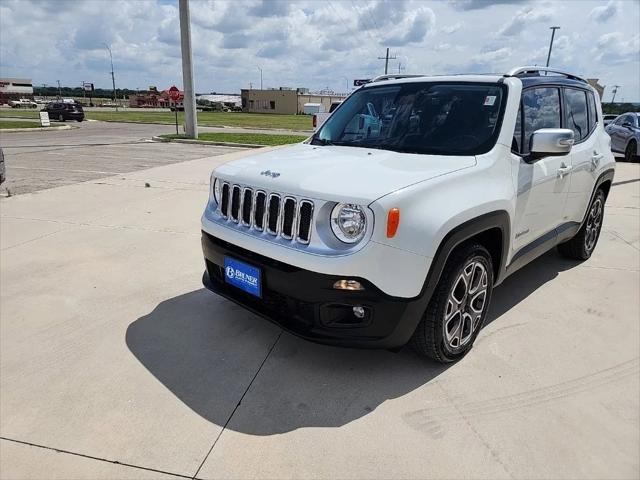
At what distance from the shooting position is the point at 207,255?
348 centimetres

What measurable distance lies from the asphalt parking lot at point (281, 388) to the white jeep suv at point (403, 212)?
0.36 meters

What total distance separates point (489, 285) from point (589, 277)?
2059mm

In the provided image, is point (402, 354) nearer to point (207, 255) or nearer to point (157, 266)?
point (207, 255)

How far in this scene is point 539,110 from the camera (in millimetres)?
3859

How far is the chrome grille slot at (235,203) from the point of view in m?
3.21

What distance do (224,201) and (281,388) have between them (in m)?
1.32

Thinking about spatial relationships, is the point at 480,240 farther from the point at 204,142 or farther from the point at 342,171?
the point at 204,142

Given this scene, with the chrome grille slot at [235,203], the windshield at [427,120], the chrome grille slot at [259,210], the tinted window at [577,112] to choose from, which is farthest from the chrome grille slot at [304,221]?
the tinted window at [577,112]

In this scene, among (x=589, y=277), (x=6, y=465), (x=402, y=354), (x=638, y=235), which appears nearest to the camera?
(x=6, y=465)

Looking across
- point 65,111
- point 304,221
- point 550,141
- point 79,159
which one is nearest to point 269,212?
point 304,221

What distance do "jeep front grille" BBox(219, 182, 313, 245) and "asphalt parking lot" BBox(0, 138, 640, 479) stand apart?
885 millimetres

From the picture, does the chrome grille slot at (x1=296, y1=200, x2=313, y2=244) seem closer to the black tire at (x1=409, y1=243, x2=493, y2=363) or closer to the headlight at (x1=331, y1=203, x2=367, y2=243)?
the headlight at (x1=331, y1=203, x2=367, y2=243)

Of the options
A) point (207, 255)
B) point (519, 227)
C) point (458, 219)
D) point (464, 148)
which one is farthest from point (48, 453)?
point (519, 227)

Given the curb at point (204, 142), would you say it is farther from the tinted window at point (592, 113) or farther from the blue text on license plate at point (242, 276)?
the blue text on license plate at point (242, 276)
